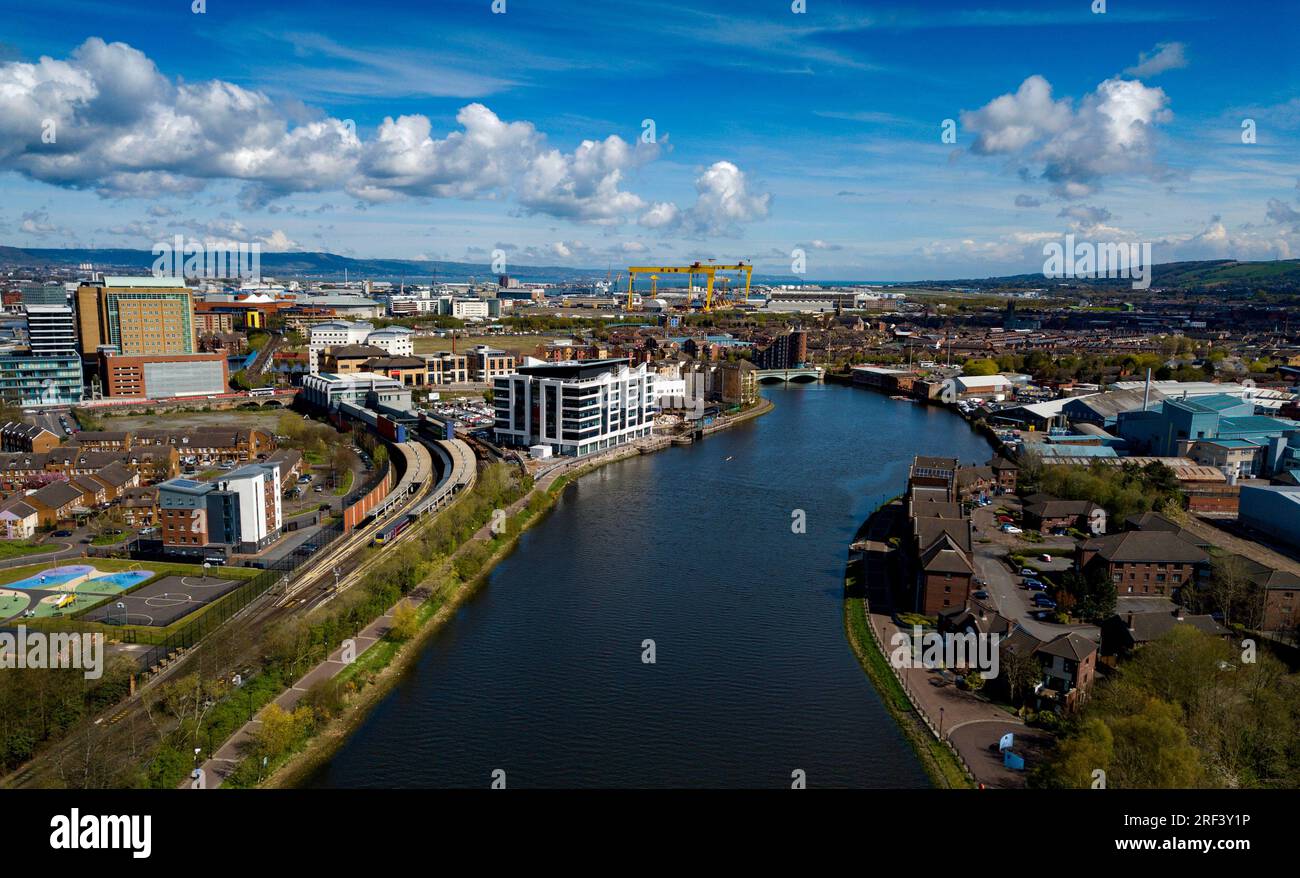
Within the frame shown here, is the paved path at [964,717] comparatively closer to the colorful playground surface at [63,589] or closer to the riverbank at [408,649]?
the riverbank at [408,649]

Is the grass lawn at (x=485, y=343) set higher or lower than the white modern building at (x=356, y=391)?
higher

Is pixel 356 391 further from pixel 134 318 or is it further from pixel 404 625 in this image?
pixel 404 625

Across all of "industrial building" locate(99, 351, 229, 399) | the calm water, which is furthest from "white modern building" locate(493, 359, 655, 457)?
"industrial building" locate(99, 351, 229, 399)

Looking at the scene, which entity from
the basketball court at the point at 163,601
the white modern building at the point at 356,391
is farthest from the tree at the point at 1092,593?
the white modern building at the point at 356,391

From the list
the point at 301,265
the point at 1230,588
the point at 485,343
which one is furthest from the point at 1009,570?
the point at 301,265

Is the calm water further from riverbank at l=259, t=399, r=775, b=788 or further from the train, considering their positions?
the train
